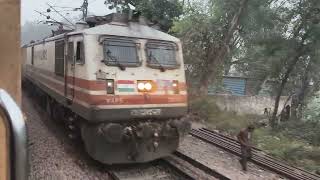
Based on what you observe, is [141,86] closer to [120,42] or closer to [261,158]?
[120,42]

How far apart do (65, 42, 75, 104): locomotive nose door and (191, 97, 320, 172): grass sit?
5.46 meters

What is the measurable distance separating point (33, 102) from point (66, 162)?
9981mm

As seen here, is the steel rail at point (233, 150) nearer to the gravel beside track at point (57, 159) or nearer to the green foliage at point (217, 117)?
the green foliage at point (217, 117)

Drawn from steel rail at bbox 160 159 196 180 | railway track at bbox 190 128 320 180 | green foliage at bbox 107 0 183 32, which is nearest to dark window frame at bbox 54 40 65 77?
steel rail at bbox 160 159 196 180

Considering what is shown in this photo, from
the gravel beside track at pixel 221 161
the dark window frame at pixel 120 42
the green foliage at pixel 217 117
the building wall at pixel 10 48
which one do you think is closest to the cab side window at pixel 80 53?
the dark window frame at pixel 120 42

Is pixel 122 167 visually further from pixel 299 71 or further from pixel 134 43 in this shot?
pixel 299 71

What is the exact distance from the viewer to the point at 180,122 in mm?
9406

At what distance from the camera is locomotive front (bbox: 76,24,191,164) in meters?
8.65

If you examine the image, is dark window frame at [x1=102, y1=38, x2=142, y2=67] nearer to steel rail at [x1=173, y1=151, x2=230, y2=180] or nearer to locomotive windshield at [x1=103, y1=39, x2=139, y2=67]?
locomotive windshield at [x1=103, y1=39, x2=139, y2=67]

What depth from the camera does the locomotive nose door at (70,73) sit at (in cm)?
972

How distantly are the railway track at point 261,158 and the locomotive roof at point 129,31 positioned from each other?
3.32m

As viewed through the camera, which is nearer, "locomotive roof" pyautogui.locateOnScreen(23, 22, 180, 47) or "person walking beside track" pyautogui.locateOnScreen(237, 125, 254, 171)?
"locomotive roof" pyautogui.locateOnScreen(23, 22, 180, 47)

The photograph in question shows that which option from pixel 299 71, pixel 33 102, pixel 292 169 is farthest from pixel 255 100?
pixel 292 169

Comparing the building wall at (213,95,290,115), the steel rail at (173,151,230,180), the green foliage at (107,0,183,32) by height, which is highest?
the green foliage at (107,0,183,32)
